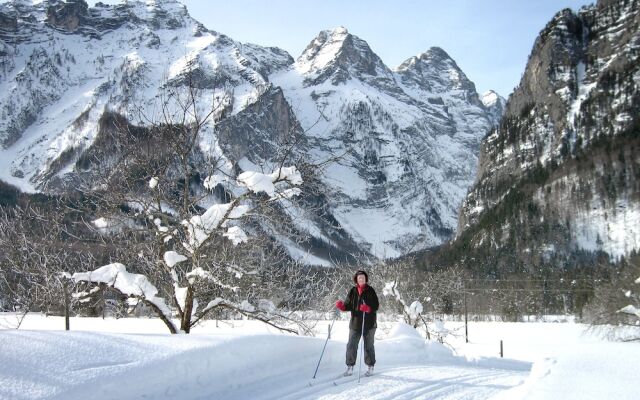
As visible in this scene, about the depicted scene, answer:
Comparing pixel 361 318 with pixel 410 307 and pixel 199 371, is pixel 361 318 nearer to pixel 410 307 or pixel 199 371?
pixel 199 371

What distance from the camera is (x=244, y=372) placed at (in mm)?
7738

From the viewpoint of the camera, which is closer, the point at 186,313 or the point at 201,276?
the point at 201,276

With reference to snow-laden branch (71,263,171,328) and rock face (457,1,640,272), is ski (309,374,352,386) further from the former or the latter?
rock face (457,1,640,272)

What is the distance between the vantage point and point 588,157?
126m

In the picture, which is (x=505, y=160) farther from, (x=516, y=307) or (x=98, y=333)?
(x=98, y=333)

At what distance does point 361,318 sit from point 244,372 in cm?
222

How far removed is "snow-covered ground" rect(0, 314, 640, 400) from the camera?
228 inches

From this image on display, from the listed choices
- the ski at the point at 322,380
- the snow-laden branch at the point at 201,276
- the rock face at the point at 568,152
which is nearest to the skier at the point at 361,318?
the ski at the point at 322,380

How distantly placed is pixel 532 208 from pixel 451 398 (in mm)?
127120

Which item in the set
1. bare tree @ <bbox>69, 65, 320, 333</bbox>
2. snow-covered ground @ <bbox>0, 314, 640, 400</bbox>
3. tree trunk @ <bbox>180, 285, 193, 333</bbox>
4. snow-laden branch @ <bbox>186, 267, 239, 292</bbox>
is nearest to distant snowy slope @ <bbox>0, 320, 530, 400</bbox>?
snow-covered ground @ <bbox>0, 314, 640, 400</bbox>

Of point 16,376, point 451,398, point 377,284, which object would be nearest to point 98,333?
point 16,376

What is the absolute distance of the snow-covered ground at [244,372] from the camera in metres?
5.78

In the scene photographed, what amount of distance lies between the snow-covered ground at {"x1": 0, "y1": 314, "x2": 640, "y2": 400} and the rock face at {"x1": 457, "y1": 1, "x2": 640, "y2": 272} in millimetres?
103601

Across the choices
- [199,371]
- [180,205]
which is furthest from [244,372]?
[180,205]
